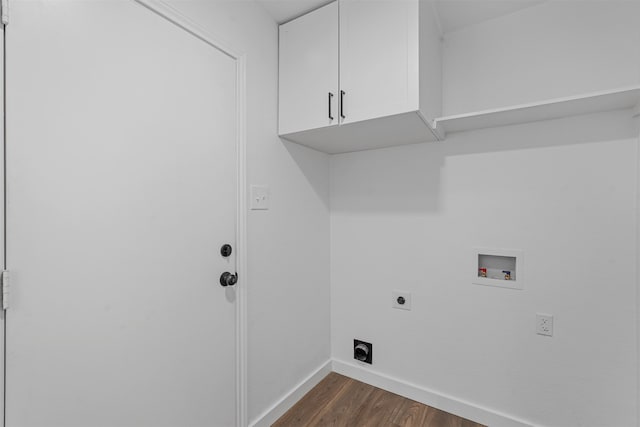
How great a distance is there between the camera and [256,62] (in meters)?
1.57

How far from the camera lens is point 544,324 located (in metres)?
1.53

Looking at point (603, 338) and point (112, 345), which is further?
point (603, 338)

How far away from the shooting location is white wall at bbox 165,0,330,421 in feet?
4.98

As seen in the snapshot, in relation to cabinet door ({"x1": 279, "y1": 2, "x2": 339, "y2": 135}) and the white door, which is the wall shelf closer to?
cabinet door ({"x1": 279, "y1": 2, "x2": 339, "y2": 135})

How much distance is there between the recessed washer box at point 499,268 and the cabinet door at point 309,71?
1102mm

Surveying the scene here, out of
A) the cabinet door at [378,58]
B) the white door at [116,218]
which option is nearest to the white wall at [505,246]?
the cabinet door at [378,58]

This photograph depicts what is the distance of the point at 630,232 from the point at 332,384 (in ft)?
5.97

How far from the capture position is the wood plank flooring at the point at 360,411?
5.51 ft

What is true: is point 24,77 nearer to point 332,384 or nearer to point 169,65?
point 169,65

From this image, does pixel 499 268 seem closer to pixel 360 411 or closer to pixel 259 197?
pixel 360 411

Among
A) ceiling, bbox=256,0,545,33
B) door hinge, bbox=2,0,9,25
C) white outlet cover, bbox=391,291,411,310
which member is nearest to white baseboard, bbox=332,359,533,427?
white outlet cover, bbox=391,291,411,310

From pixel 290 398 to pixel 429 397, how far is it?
2.75 ft

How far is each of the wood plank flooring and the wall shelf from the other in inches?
63.0

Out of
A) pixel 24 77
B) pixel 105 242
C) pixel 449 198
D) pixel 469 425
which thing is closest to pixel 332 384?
pixel 469 425
